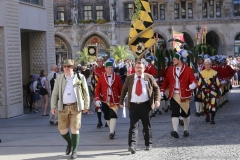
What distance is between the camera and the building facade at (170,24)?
5091 centimetres

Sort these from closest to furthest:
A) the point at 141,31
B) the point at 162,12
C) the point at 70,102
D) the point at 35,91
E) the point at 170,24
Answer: the point at 70,102, the point at 141,31, the point at 35,91, the point at 170,24, the point at 162,12

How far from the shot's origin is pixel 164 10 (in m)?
51.6

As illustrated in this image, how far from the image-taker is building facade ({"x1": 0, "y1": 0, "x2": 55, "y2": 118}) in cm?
1769

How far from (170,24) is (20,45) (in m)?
33.6

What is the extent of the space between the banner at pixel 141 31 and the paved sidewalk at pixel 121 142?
234 centimetres

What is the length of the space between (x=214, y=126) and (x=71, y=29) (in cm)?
3886

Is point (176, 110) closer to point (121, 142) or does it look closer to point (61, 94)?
point (121, 142)

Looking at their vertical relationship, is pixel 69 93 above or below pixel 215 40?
below

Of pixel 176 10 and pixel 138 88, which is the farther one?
pixel 176 10

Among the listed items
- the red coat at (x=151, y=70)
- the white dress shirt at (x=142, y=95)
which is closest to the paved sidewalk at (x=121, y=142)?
the white dress shirt at (x=142, y=95)

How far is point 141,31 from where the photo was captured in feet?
52.1

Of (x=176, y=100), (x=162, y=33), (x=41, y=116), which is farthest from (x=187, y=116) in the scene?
(x=162, y=33)

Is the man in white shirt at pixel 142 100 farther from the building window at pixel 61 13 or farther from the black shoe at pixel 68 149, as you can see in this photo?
the building window at pixel 61 13

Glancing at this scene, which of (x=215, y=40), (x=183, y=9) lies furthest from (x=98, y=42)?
(x=215, y=40)
